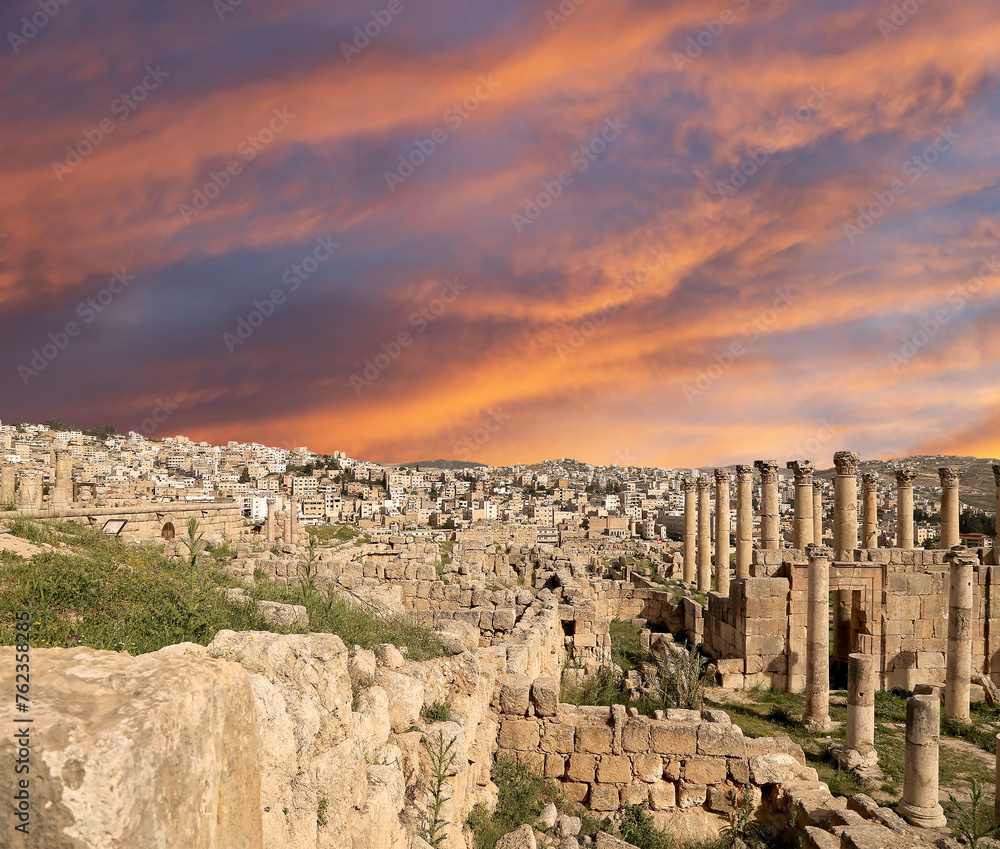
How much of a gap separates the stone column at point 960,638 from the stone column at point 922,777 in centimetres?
649

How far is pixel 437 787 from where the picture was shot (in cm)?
564

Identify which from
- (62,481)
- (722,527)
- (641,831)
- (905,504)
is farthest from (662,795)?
(62,481)

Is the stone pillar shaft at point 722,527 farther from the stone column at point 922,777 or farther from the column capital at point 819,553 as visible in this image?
the stone column at point 922,777

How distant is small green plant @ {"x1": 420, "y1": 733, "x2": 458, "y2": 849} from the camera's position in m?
5.08

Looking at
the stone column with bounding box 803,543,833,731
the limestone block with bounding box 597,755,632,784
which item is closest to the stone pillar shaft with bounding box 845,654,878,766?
the stone column with bounding box 803,543,833,731

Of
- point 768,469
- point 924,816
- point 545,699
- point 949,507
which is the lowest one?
point 924,816

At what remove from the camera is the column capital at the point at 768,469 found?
21.6m

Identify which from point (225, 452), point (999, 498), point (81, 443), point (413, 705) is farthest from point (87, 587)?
point (225, 452)

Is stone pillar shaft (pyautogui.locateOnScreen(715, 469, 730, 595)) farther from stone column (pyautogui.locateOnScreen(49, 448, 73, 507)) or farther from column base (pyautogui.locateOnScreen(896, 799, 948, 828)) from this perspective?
stone column (pyautogui.locateOnScreen(49, 448, 73, 507))

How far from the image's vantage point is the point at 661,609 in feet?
84.1

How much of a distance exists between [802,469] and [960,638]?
6461 millimetres

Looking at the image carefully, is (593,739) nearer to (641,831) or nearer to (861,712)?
(641,831)

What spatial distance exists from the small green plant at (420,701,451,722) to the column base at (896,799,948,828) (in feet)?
26.3

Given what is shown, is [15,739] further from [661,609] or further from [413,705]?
[661,609]
